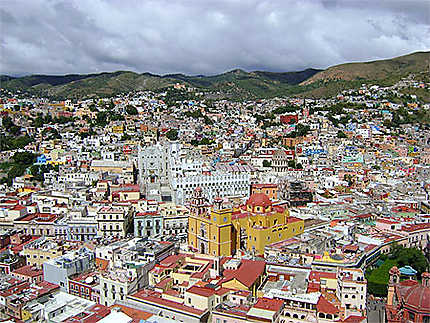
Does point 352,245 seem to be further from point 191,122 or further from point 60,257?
point 191,122

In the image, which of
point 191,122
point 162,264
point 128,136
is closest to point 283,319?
point 162,264

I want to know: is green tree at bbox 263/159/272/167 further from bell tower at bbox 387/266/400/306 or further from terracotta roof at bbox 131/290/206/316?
bell tower at bbox 387/266/400/306

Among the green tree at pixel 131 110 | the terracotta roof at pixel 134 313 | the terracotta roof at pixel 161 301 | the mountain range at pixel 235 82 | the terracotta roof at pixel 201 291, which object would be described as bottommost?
the terracotta roof at pixel 134 313

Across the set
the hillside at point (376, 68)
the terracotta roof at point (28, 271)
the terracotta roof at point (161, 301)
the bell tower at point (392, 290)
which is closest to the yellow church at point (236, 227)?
the terracotta roof at point (161, 301)

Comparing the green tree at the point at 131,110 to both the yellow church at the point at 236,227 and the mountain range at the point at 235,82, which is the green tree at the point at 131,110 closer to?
the mountain range at the point at 235,82

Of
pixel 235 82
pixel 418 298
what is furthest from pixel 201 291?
pixel 235 82

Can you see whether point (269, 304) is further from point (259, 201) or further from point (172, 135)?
point (172, 135)

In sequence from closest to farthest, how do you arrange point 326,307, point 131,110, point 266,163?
point 326,307 → point 266,163 → point 131,110
